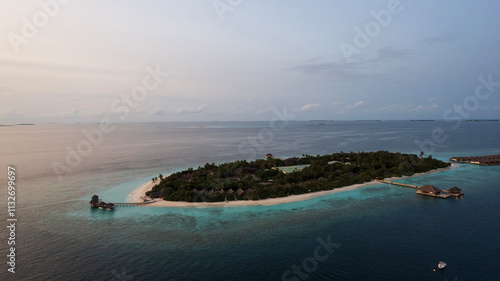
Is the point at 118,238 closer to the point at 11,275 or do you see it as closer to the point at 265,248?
the point at 11,275

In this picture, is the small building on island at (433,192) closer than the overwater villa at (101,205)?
No

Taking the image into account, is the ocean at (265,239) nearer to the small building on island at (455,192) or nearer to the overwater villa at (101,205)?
the overwater villa at (101,205)

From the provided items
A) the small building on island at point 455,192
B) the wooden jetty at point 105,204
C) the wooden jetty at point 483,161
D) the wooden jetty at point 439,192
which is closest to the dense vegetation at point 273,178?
the wooden jetty at point 105,204

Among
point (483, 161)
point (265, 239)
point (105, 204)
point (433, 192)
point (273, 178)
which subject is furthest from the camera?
point (483, 161)

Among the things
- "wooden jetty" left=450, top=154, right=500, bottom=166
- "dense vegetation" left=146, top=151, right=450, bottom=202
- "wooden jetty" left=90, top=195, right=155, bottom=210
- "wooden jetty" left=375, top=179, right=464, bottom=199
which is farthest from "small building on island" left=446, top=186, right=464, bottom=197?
"wooden jetty" left=90, top=195, right=155, bottom=210

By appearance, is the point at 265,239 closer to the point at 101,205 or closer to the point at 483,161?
the point at 101,205

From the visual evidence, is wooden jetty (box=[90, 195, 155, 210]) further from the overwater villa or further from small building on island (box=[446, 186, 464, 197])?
small building on island (box=[446, 186, 464, 197])

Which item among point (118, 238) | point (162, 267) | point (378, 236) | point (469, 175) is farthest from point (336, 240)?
point (469, 175)

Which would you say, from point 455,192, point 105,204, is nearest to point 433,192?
point 455,192
